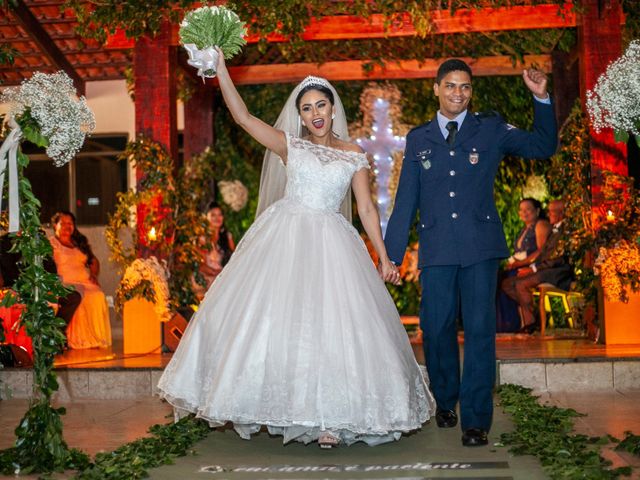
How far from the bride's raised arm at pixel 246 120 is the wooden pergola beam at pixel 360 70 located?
6543 mm

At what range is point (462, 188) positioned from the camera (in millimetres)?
5043

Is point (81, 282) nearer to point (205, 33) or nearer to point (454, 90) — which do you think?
point (205, 33)

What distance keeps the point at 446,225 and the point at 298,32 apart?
177 inches

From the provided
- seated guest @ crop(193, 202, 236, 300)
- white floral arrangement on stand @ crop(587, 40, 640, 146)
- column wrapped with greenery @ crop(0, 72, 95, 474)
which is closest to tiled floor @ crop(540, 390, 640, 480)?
white floral arrangement on stand @ crop(587, 40, 640, 146)

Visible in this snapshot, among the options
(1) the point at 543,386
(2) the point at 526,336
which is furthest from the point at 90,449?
(2) the point at 526,336

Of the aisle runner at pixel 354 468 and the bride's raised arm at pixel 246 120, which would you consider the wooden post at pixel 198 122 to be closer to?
the bride's raised arm at pixel 246 120

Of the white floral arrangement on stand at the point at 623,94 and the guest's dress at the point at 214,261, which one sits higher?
the white floral arrangement on stand at the point at 623,94

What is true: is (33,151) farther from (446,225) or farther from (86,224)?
(446,225)

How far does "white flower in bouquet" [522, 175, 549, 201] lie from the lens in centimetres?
1270

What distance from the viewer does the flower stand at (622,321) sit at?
8242 millimetres

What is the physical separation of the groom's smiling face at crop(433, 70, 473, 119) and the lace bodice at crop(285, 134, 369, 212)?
64 centimetres

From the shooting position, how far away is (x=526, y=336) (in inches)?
392

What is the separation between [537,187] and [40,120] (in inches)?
361

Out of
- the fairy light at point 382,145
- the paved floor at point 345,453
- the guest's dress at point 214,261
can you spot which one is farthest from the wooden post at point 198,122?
the paved floor at point 345,453
